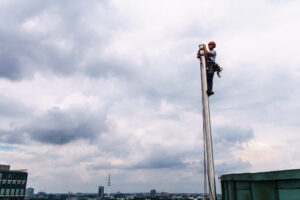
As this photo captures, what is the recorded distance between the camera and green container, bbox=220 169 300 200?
8.20 metres

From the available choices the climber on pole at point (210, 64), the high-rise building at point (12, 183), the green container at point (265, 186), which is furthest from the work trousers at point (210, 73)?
the high-rise building at point (12, 183)

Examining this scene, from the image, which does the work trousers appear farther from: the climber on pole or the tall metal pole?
the tall metal pole

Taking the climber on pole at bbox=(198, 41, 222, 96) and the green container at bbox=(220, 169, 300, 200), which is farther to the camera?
the climber on pole at bbox=(198, 41, 222, 96)

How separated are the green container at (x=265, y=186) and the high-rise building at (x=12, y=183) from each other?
14589 cm

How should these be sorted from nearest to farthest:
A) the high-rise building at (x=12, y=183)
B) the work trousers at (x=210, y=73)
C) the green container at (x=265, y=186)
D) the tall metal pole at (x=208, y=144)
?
1. the green container at (x=265, y=186)
2. the tall metal pole at (x=208, y=144)
3. the work trousers at (x=210, y=73)
4. the high-rise building at (x=12, y=183)

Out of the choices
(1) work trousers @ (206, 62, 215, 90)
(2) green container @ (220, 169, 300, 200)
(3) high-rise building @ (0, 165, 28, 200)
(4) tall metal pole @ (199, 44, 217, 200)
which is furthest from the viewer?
(3) high-rise building @ (0, 165, 28, 200)

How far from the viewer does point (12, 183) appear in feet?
427

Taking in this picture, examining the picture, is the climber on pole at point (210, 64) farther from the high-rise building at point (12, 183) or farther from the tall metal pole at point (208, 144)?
the high-rise building at point (12, 183)

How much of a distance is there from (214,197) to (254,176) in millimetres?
1893

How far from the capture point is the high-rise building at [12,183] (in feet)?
412

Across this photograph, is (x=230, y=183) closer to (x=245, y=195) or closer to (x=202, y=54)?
(x=245, y=195)

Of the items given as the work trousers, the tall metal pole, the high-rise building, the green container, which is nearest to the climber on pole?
the work trousers

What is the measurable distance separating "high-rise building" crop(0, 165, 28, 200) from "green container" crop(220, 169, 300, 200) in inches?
5744

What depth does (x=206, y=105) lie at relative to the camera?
31.9 ft
